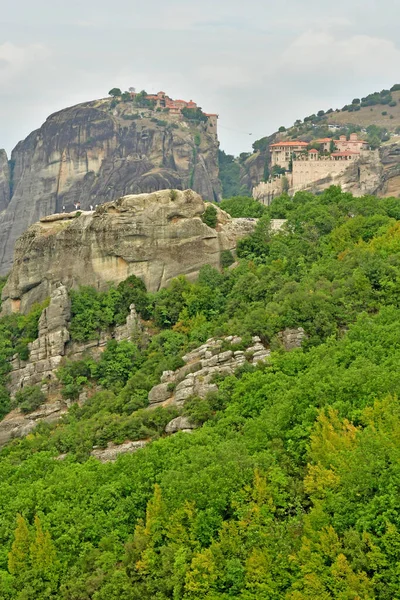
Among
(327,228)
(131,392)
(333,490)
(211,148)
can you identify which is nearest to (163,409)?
(131,392)

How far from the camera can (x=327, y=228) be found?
5256 centimetres

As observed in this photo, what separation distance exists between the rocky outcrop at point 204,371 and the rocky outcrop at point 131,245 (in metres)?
10.6

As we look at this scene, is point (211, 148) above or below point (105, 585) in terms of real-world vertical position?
above

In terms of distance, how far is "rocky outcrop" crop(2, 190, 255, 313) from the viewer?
166 ft

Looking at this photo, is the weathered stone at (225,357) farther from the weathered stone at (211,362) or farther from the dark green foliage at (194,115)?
the dark green foliage at (194,115)

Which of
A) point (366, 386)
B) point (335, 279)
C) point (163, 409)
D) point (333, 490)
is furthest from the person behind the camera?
point (335, 279)

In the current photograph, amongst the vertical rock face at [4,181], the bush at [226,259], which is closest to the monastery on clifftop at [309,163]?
the vertical rock face at [4,181]

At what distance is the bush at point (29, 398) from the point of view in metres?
45.2

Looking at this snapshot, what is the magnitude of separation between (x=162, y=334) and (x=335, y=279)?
867cm

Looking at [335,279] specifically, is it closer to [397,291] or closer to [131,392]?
[397,291]

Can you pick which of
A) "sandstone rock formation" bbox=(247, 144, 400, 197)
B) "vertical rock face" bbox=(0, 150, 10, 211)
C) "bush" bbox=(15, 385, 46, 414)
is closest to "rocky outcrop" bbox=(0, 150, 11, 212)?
"vertical rock face" bbox=(0, 150, 10, 211)

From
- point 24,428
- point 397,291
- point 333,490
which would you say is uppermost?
point 397,291

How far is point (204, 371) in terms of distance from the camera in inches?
1529

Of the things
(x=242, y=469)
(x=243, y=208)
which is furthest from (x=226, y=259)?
(x=242, y=469)
